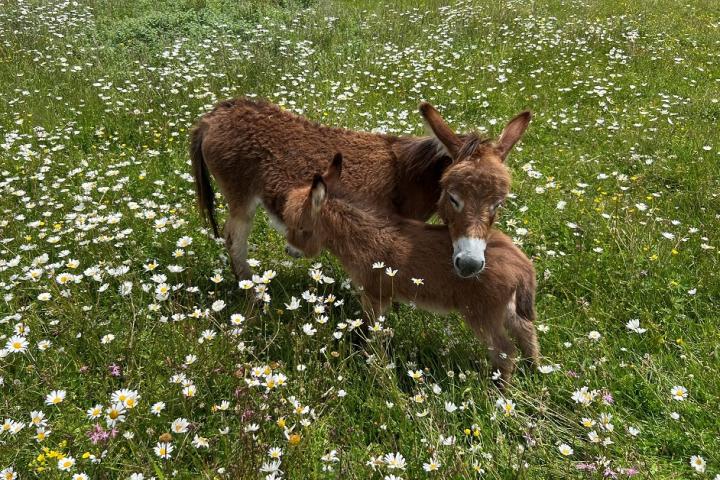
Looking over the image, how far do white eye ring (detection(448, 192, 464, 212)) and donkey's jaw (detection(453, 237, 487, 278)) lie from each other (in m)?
0.27

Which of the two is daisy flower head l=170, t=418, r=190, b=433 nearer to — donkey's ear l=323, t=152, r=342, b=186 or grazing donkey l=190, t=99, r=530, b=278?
donkey's ear l=323, t=152, r=342, b=186

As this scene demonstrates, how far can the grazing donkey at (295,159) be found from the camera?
4.25 m

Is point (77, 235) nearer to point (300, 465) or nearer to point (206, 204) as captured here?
point (206, 204)

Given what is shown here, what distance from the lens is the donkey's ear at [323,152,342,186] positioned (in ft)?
12.7

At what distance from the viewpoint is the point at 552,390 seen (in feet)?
10.6

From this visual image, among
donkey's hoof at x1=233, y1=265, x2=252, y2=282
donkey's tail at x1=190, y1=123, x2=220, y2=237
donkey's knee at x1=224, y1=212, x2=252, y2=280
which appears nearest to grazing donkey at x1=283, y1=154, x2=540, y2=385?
donkey's knee at x1=224, y1=212, x2=252, y2=280

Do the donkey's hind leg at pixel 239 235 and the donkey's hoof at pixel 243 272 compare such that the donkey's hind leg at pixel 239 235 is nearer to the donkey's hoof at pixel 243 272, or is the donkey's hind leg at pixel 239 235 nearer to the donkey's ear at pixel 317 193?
the donkey's hoof at pixel 243 272

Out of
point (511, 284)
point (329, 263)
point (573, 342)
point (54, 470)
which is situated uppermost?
point (511, 284)

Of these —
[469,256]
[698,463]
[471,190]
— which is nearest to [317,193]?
[471,190]

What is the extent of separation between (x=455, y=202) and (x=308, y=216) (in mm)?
1091

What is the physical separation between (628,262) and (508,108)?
12.5ft

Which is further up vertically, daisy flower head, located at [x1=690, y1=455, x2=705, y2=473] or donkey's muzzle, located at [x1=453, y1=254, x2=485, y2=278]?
donkey's muzzle, located at [x1=453, y1=254, x2=485, y2=278]

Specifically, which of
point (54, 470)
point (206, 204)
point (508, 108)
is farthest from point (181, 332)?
point (508, 108)

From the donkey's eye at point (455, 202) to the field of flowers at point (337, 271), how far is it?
2.81 ft
